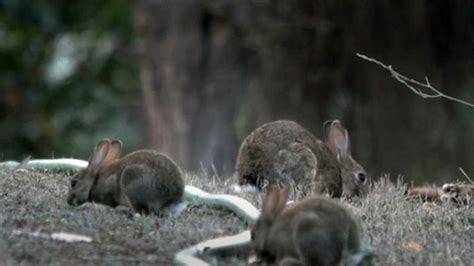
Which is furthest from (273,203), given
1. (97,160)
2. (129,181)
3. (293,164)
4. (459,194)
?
(293,164)

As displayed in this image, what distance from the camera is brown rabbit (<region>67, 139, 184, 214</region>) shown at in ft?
37.8

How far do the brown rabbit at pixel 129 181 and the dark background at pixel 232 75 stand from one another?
11774 millimetres

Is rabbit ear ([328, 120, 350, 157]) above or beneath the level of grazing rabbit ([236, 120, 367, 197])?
above

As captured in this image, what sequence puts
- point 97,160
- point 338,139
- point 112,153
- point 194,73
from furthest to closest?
point 194,73 < point 338,139 < point 112,153 < point 97,160

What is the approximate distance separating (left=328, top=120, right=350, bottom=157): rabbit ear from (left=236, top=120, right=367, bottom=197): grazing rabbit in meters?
0.17

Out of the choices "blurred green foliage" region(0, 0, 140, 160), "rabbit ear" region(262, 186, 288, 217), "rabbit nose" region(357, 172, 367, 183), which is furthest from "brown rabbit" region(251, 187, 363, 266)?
"blurred green foliage" region(0, 0, 140, 160)

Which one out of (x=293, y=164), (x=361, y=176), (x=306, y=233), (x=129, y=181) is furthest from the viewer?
(x=361, y=176)

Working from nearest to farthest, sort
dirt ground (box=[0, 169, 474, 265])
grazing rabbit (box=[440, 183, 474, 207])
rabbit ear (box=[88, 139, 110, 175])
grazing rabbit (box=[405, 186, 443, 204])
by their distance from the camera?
1. dirt ground (box=[0, 169, 474, 265])
2. rabbit ear (box=[88, 139, 110, 175])
3. grazing rabbit (box=[440, 183, 474, 207])
4. grazing rabbit (box=[405, 186, 443, 204])

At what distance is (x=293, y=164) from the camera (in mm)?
14352

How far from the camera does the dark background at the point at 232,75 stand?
2527cm

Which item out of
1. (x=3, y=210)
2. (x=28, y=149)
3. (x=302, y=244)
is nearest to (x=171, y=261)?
(x=302, y=244)

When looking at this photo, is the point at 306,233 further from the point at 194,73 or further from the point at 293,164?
the point at 194,73

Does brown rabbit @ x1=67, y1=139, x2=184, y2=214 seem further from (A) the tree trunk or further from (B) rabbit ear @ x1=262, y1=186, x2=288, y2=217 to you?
(A) the tree trunk

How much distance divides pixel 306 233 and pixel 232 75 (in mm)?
18380
